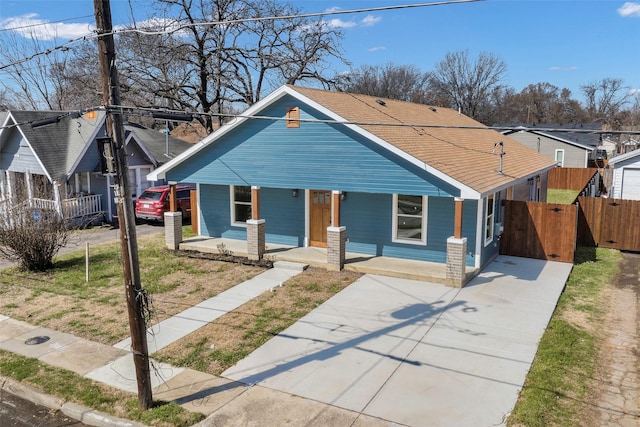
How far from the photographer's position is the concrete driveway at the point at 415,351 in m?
7.23

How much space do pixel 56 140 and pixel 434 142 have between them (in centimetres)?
1721

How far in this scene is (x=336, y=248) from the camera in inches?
542

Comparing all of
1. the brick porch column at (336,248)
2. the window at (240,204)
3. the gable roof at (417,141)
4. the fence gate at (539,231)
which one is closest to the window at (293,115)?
the gable roof at (417,141)

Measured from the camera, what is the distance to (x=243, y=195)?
55.6ft

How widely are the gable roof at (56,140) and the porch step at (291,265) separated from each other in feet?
39.3

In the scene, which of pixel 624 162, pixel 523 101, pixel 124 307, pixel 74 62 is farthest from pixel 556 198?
pixel 523 101

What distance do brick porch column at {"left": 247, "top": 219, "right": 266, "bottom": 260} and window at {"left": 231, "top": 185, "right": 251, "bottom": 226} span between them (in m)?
1.97

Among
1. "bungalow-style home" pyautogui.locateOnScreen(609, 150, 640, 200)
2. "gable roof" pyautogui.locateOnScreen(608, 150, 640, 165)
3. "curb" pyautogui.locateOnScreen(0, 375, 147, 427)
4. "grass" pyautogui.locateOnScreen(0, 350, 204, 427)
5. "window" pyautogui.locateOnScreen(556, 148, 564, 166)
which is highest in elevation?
"window" pyautogui.locateOnScreen(556, 148, 564, 166)

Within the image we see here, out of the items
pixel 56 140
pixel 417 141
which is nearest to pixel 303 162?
pixel 417 141

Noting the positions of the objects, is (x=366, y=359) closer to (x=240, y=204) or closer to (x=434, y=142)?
(x=434, y=142)

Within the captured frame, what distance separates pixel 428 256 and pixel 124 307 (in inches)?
319

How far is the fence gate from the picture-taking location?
14.8m

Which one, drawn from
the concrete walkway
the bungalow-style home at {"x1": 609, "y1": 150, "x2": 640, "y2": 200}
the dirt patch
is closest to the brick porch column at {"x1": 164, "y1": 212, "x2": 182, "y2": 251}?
the concrete walkway

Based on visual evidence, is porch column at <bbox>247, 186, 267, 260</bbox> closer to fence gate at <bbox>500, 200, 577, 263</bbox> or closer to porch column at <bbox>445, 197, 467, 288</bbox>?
porch column at <bbox>445, 197, 467, 288</bbox>
